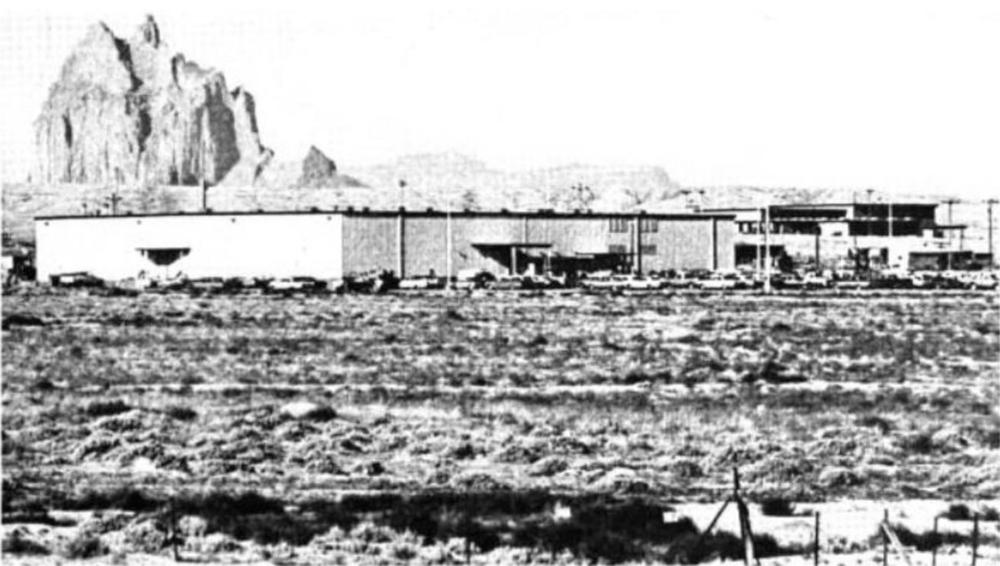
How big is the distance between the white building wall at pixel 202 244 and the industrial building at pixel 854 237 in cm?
3142

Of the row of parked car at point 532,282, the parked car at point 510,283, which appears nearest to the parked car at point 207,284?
the row of parked car at point 532,282

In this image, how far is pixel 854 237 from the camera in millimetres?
140250

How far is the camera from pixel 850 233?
144750 millimetres

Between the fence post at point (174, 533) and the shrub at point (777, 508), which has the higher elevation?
the fence post at point (174, 533)

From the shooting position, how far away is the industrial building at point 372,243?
99125 millimetres

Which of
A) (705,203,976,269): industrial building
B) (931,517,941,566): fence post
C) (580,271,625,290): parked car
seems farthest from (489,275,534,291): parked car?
(931,517,941,566): fence post

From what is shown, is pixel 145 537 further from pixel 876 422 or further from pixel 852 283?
pixel 852 283

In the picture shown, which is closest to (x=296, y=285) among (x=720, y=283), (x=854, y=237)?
(x=720, y=283)

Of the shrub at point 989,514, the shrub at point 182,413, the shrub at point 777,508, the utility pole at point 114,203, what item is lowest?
the shrub at point 989,514

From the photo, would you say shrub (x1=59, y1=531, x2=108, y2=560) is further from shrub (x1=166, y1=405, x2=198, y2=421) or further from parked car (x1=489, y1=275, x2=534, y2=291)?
parked car (x1=489, y1=275, x2=534, y2=291)

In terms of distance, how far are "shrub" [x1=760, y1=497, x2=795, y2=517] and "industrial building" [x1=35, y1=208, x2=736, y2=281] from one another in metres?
76.4

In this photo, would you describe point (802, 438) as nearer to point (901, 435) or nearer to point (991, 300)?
point (901, 435)

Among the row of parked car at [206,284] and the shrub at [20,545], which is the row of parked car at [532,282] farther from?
the shrub at [20,545]

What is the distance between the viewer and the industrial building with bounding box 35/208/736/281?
99125mm
